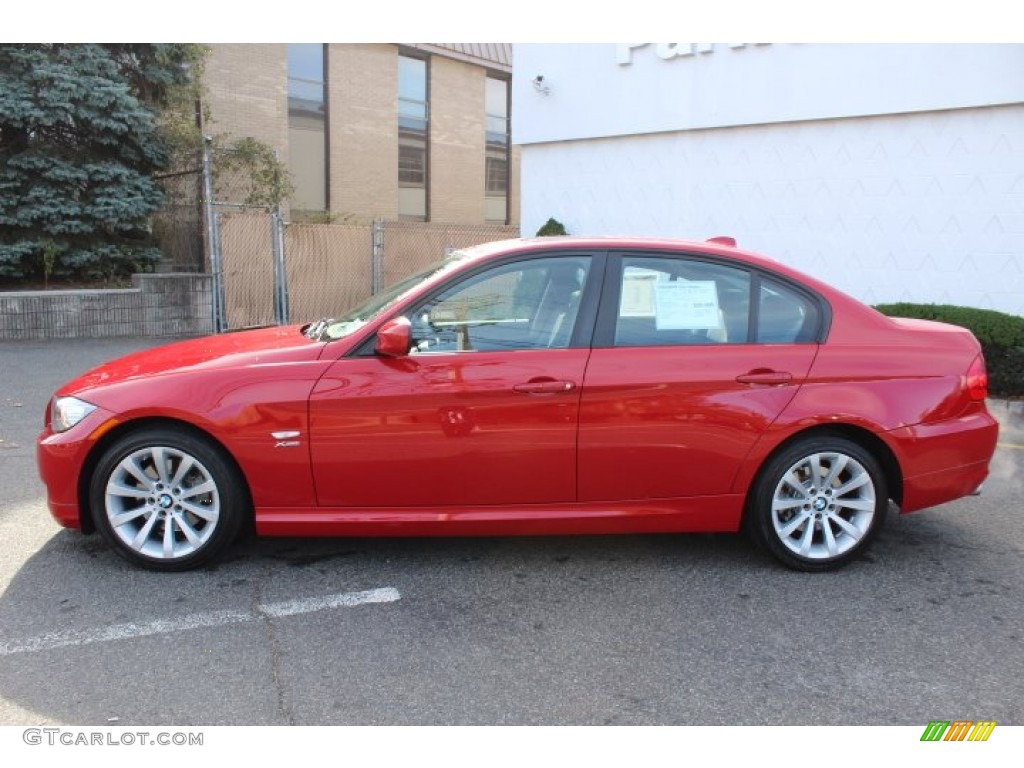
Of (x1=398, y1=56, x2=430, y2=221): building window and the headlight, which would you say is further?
(x1=398, y1=56, x2=430, y2=221): building window

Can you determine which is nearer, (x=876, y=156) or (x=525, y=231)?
(x=876, y=156)

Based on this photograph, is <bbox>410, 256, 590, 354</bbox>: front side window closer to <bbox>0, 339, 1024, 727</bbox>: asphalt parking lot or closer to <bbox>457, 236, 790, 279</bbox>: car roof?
<bbox>457, 236, 790, 279</bbox>: car roof

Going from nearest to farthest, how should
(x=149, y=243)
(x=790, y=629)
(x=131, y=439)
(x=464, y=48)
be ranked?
1. (x=790, y=629)
2. (x=131, y=439)
3. (x=149, y=243)
4. (x=464, y=48)

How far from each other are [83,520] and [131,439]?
49 centimetres

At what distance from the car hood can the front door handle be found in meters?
0.97

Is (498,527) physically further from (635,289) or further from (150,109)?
(150,109)

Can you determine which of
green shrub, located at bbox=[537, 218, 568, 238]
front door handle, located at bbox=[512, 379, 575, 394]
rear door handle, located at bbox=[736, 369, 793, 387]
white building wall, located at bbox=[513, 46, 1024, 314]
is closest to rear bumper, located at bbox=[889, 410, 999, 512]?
rear door handle, located at bbox=[736, 369, 793, 387]

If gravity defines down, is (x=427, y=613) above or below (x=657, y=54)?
below

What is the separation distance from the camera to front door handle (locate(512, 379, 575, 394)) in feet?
13.0

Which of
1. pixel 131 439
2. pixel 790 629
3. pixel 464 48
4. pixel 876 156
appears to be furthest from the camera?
pixel 464 48

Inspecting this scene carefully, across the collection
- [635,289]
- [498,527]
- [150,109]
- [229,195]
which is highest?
[150,109]

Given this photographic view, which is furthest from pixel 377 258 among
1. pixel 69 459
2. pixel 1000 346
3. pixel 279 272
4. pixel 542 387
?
pixel 542 387

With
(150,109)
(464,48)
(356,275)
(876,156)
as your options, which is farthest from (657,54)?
(464,48)

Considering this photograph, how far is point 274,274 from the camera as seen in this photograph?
1357cm
